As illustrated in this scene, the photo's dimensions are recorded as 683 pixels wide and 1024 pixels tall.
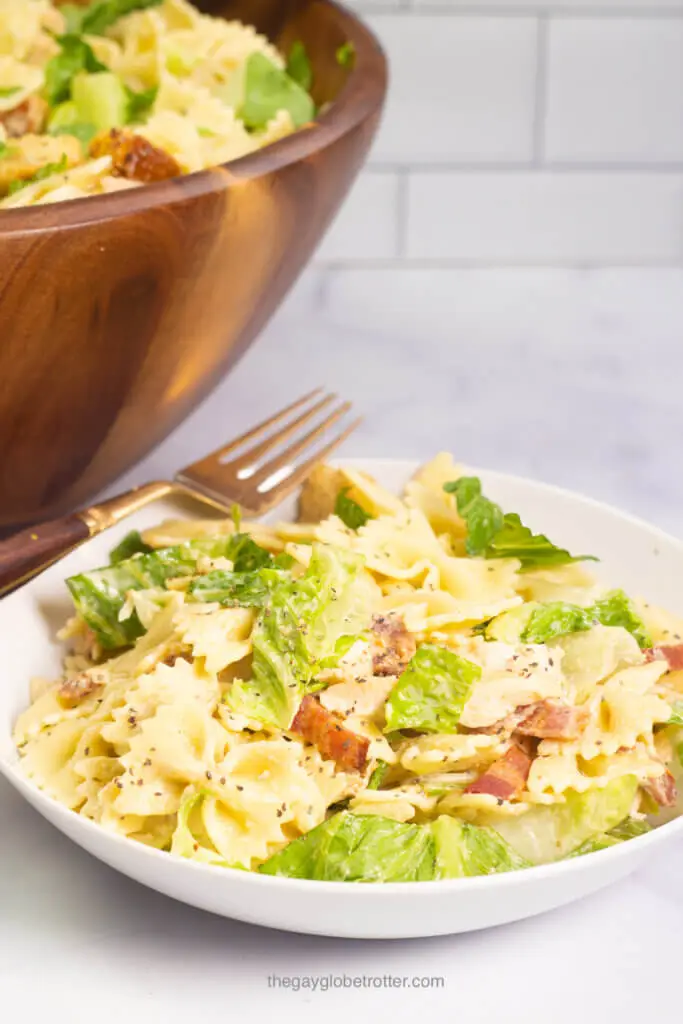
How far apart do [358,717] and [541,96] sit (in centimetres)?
158

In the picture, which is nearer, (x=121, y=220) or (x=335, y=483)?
(x=121, y=220)

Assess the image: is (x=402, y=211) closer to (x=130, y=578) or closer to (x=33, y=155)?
(x=33, y=155)

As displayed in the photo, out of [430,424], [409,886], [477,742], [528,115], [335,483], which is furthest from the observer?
[528,115]

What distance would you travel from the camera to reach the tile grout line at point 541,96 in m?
2.25

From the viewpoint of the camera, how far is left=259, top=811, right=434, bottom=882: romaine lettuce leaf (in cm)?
87

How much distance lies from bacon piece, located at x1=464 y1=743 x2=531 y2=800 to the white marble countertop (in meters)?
0.11

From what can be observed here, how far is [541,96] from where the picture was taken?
2.31 m

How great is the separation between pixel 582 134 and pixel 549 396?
711 millimetres

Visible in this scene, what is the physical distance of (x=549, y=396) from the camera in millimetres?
1814

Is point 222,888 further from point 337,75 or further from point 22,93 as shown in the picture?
point 337,75

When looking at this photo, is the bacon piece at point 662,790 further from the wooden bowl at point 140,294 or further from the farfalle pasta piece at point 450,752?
the wooden bowl at point 140,294

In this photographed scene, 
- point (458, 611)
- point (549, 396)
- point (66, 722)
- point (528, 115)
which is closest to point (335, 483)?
point (458, 611)

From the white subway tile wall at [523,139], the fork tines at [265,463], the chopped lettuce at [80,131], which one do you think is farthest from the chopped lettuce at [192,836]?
the white subway tile wall at [523,139]

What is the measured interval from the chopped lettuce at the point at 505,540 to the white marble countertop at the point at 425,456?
239mm
